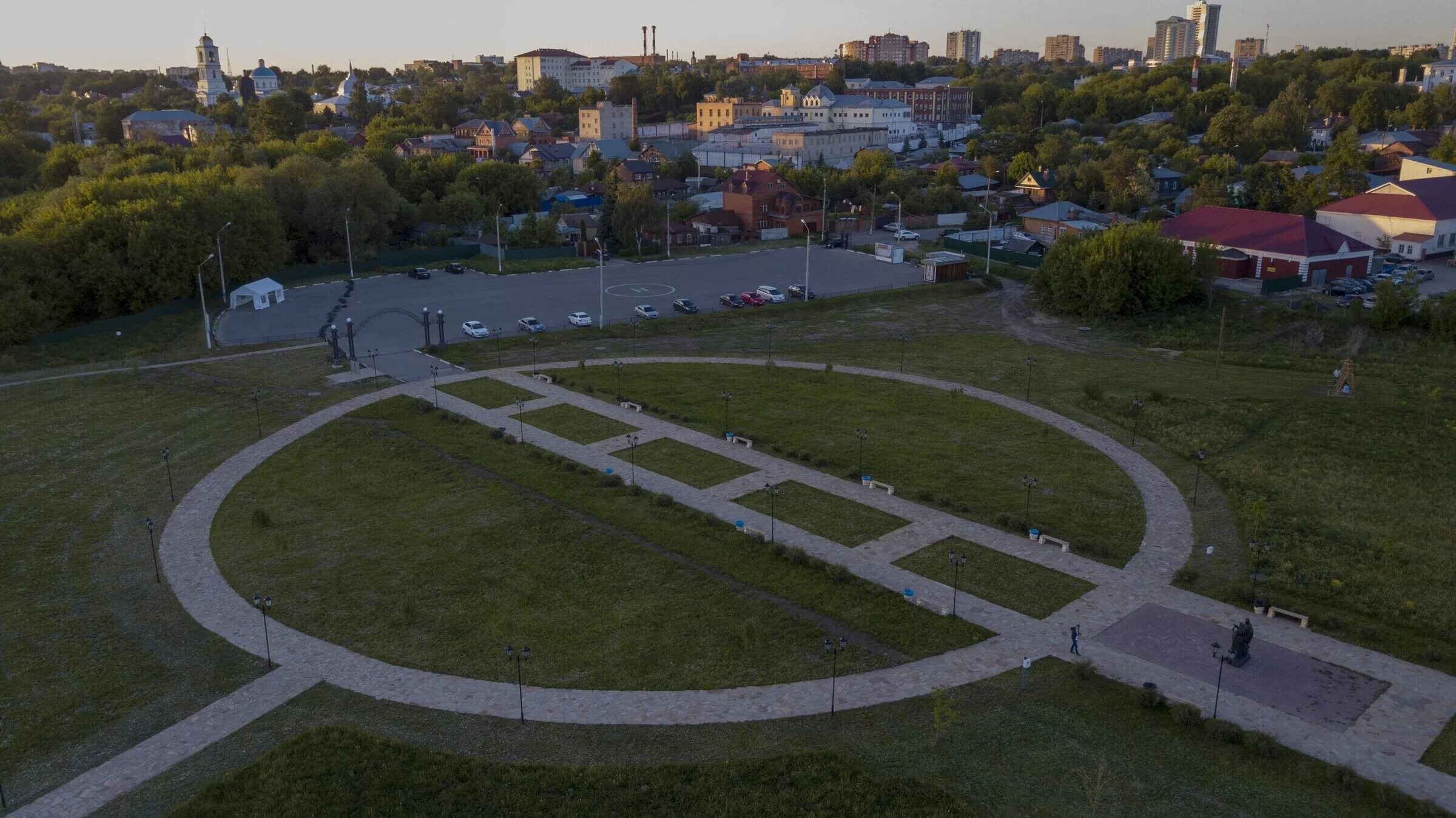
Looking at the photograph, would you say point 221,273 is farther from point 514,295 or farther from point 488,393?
point 488,393

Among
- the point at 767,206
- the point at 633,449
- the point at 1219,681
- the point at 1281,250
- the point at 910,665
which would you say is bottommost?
the point at 910,665

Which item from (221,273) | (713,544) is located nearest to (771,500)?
(713,544)

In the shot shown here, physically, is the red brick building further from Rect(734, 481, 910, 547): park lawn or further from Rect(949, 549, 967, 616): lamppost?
Rect(949, 549, 967, 616): lamppost

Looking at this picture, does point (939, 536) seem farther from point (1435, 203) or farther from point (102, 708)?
point (1435, 203)

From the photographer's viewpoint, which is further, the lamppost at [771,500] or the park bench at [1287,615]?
the lamppost at [771,500]

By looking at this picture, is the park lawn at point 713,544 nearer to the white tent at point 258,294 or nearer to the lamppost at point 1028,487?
the lamppost at point 1028,487

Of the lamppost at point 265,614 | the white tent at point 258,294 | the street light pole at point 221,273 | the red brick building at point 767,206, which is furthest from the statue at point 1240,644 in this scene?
the red brick building at point 767,206
